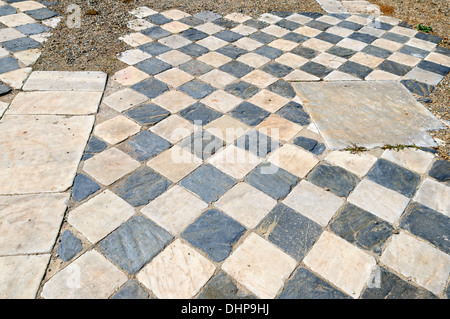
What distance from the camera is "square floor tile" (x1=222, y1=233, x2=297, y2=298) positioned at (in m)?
2.23

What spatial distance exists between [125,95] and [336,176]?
227 cm

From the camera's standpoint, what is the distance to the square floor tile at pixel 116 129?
10.6 feet

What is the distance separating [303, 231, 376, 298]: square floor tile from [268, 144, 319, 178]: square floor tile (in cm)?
68

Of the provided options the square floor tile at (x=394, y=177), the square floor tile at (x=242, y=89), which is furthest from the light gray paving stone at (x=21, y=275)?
the square floor tile at (x=394, y=177)

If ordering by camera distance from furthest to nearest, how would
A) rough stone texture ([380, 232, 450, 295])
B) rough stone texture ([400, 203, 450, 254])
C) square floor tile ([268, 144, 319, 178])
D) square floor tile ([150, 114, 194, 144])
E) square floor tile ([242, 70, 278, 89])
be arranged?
1. square floor tile ([242, 70, 278, 89])
2. square floor tile ([150, 114, 194, 144])
3. square floor tile ([268, 144, 319, 178])
4. rough stone texture ([400, 203, 450, 254])
5. rough stone texture ([380, 232, 450, 295])

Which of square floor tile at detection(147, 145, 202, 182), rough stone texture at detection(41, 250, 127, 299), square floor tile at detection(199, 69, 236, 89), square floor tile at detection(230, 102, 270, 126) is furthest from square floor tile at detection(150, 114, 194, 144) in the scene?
rough stone texture at detection(41, 250, 127, 299)

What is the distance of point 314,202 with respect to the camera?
9.05ft

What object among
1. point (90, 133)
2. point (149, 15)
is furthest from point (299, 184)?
point (149, 15)

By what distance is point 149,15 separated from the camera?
17.4 feet

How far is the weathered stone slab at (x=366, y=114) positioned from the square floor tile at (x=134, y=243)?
178 cm

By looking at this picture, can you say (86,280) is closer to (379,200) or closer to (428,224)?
(379,200)

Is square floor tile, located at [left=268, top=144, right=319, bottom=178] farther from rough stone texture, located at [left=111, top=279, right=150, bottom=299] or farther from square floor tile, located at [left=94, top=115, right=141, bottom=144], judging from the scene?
rough stone texture, located at [left=111, top=279, right=150, bottom=299]

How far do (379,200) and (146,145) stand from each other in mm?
1997
